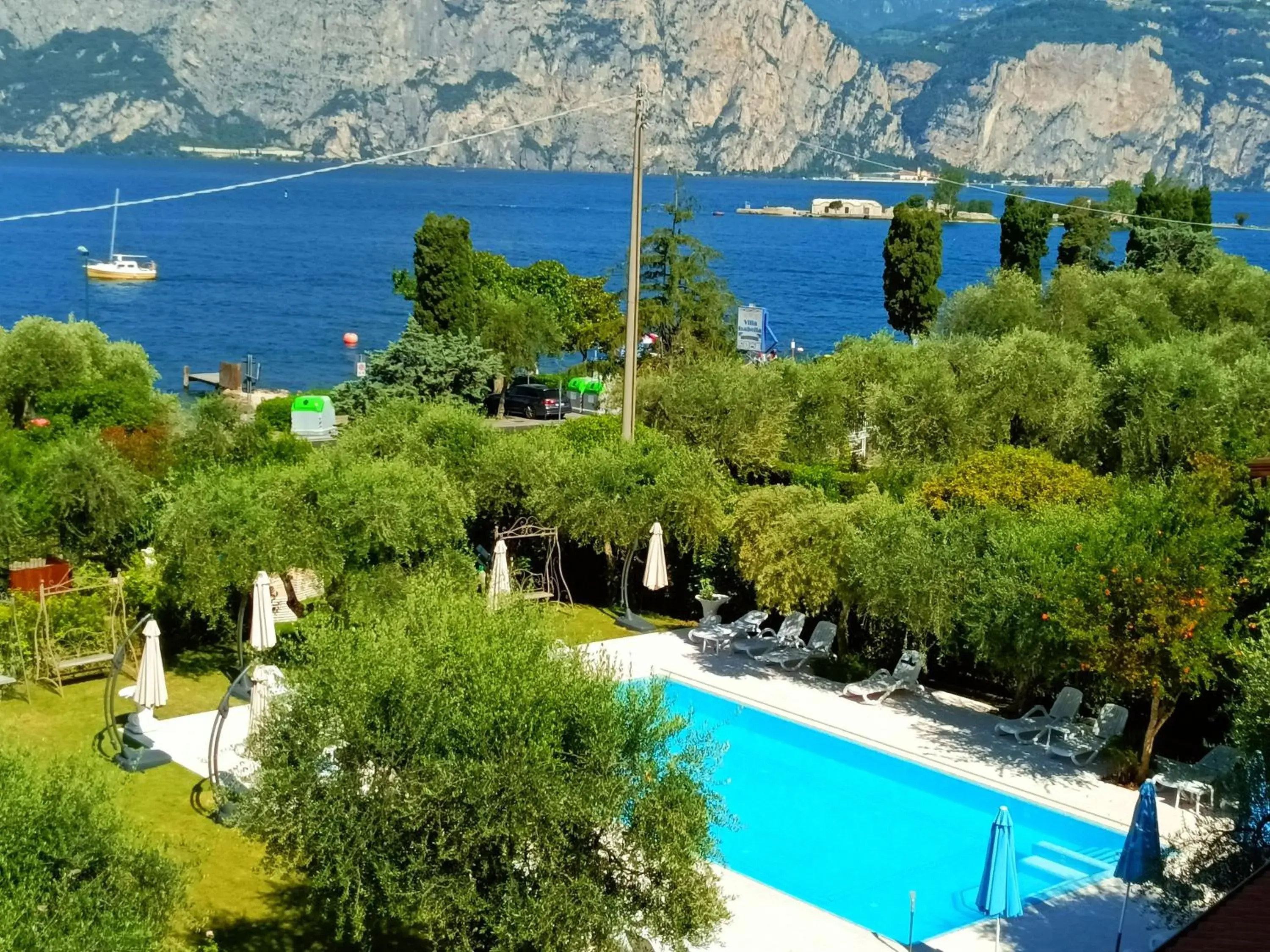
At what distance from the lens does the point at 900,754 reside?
17781 millimetres

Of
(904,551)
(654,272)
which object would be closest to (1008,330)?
(654,272)

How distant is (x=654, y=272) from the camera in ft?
144

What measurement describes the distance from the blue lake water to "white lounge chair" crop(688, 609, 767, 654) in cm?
2512

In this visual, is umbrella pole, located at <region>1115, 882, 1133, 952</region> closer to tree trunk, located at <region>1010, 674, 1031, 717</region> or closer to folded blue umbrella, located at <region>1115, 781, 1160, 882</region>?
folded blue umbrella, located at <region>1115, 781, 1160, 882</region>

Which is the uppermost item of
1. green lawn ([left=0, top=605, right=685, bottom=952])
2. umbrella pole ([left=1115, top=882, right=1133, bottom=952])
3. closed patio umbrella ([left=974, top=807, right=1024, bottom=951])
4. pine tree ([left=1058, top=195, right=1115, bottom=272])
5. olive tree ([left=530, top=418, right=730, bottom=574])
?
pine tree ([left=1058, top=195, right=1115, bottom=272])

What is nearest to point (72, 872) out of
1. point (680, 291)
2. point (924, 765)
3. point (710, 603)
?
point (924, 765)

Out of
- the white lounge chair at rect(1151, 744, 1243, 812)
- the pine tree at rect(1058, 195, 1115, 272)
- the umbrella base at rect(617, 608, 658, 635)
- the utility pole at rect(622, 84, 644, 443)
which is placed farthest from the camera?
the pine tree at rect(1058, 195, 1115, 272)

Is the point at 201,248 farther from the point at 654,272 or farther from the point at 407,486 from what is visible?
the point at 407,486

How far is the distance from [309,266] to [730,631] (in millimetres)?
106226

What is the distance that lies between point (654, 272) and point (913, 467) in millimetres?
20796

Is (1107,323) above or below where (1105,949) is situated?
above

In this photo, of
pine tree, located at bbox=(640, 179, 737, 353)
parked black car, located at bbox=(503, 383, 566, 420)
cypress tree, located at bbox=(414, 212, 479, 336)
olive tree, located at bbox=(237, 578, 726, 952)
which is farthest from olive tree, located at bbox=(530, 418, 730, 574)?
parked black car, located at bbox=(503, 383, 566, 420)

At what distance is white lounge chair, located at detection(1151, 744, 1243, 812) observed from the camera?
15617 millimetres

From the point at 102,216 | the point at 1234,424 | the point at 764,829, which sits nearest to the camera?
the point at 764,829
